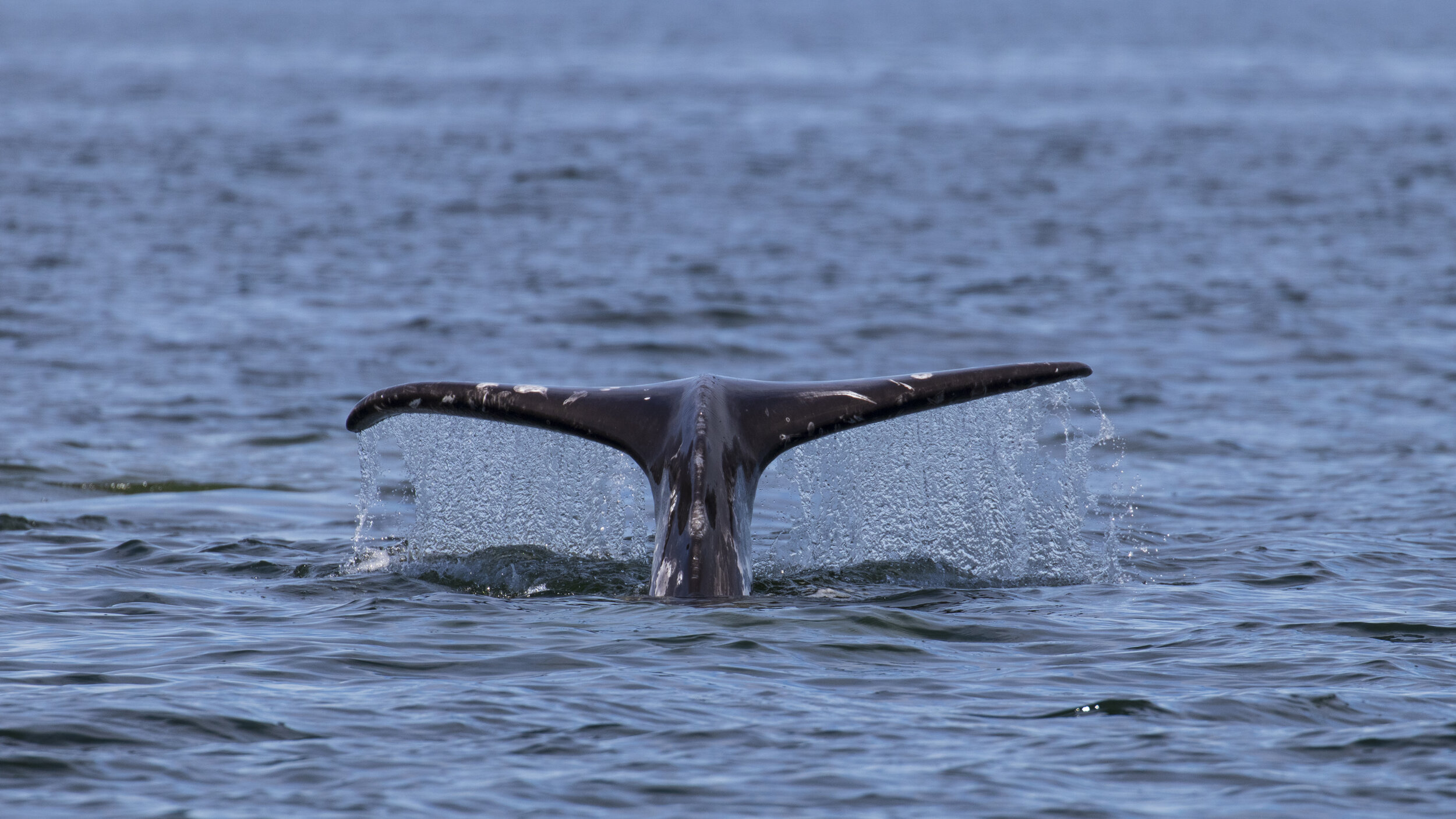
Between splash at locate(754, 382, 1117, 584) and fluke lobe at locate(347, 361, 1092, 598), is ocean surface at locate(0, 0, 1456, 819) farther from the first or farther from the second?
fluke lobe at locate(347, 361, 1092, 598)

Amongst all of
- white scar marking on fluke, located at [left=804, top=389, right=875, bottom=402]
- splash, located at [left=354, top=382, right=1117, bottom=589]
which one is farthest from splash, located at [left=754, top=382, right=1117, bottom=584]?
white scar marking on fluke, located at [left=804, top=389, right=875, bottom=402]

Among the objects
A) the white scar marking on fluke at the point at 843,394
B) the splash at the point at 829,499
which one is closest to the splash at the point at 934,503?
the splash at the point at 829,499

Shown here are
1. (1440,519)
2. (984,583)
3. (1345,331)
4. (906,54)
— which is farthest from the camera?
(906,54)

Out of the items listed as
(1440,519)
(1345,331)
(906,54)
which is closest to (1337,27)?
(906,54)

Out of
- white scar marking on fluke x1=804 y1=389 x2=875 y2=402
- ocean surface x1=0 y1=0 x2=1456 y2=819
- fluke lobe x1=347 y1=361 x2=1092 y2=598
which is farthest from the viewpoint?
white scar marking on fluke x1=804 y1=389 x2=875 y2=402

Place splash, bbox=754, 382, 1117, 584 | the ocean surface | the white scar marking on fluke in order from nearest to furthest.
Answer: the ocean surface
the white scar marking on fluke
splash, bbox=754, 382, 1117, 584

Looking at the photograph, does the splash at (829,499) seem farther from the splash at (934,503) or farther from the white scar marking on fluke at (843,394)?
the white scar marking on fluke at (843,394)

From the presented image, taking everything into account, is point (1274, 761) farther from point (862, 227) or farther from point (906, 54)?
point (906, 54)

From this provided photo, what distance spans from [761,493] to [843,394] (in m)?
5.59

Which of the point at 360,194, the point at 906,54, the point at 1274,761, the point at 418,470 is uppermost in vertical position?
the point at 906,54

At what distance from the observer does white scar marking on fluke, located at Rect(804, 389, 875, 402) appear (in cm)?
974

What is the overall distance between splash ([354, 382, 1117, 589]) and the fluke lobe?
95 cm

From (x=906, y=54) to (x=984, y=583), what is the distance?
285 feet

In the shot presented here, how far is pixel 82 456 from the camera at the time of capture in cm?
1633
